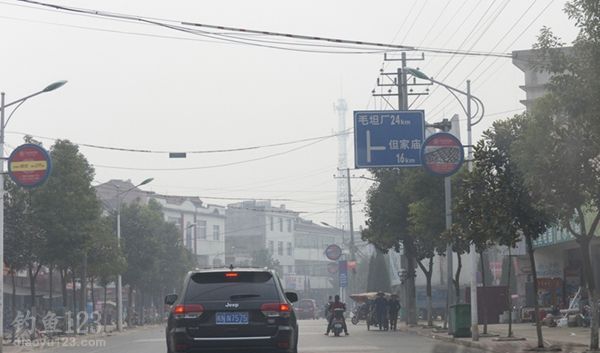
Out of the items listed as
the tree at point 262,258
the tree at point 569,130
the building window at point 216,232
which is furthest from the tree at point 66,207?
the tree at point 262,258

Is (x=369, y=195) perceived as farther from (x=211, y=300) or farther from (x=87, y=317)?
(x=211, y=300)

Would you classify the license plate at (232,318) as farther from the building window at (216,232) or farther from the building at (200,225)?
the building window at (216,232)

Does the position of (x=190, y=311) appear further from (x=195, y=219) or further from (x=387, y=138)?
(x=195, y=219)

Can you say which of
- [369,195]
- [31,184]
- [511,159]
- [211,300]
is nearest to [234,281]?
[211,300]

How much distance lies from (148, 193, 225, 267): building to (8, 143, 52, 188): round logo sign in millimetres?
64673

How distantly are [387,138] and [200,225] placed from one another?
74.1 metres

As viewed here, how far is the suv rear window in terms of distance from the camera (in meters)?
14.4

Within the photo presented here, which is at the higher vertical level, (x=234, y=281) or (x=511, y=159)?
(x=511, y=159)

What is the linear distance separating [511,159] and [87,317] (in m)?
28.3

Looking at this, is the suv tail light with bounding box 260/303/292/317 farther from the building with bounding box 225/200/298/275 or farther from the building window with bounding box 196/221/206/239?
the building with bounding box 225/200/298/275

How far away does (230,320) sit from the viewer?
14.2 metres

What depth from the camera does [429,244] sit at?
40812mm

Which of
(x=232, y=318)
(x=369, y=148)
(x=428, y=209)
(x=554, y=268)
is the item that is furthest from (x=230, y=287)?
(x=554, y=268)

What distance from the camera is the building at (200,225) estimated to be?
96938 millimetres
